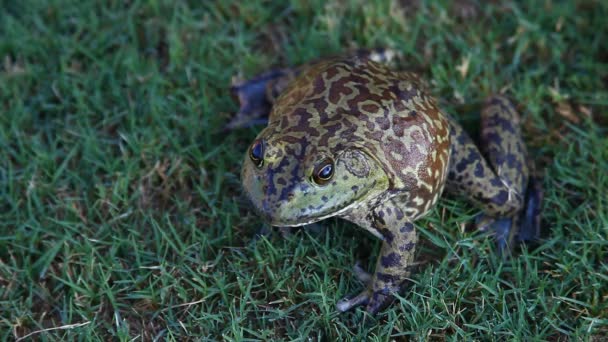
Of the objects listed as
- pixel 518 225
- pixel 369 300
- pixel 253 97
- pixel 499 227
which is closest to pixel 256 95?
pixel 253 97

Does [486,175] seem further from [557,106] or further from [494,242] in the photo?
[557,106]

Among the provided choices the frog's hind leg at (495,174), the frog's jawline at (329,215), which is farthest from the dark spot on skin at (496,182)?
the frog's jawline at (329,215)

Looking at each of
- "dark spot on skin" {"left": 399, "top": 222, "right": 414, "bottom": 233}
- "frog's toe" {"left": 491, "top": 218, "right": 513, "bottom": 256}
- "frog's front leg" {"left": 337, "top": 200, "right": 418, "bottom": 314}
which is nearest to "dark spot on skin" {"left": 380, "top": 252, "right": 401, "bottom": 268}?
"frog's front leg" {"left": 337, "top": 200, "right": 418, "bottom": 314}

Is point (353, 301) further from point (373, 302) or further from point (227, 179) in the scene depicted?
point (227, 179)

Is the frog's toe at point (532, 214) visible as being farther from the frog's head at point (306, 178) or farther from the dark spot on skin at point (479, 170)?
the frog's head at point (306, 178)

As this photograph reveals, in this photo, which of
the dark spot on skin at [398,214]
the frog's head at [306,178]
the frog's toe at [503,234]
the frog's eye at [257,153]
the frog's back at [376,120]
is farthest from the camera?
the frog's toe at [503,234]

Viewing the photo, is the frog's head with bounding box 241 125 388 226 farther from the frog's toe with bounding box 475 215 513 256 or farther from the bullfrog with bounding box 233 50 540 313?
the frog's toe with bounding box 475 215 513 256

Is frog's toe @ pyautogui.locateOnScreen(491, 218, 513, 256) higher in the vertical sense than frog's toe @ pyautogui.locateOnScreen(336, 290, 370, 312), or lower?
higher
